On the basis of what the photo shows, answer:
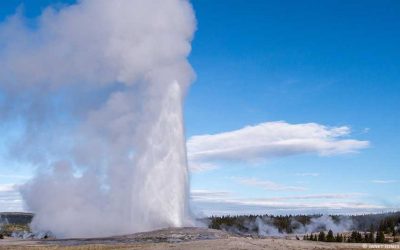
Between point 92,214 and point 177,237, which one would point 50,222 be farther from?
point 177,237

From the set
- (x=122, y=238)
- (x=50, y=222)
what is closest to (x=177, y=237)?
(x=122, y=238)

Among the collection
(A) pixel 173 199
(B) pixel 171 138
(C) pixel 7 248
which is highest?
(B) pixel 171 138

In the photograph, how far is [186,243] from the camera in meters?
43.5

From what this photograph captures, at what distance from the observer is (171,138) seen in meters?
62.6

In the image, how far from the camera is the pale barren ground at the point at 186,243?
4178 centimetres

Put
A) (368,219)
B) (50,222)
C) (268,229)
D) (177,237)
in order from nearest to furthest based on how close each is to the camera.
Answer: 1. (177,237)
2. (50,222)
3. (268,229)
4. (368,219)

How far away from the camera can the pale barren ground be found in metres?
41.8

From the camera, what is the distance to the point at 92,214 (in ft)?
218

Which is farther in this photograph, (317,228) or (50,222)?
(317,228)

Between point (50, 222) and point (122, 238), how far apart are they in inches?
905

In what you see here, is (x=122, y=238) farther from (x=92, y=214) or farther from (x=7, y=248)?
(x=92, y=214)

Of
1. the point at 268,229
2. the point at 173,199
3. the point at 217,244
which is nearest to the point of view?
the point at 217,244

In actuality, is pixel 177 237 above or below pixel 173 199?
below

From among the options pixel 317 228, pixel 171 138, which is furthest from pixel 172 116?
pixel 317 228
